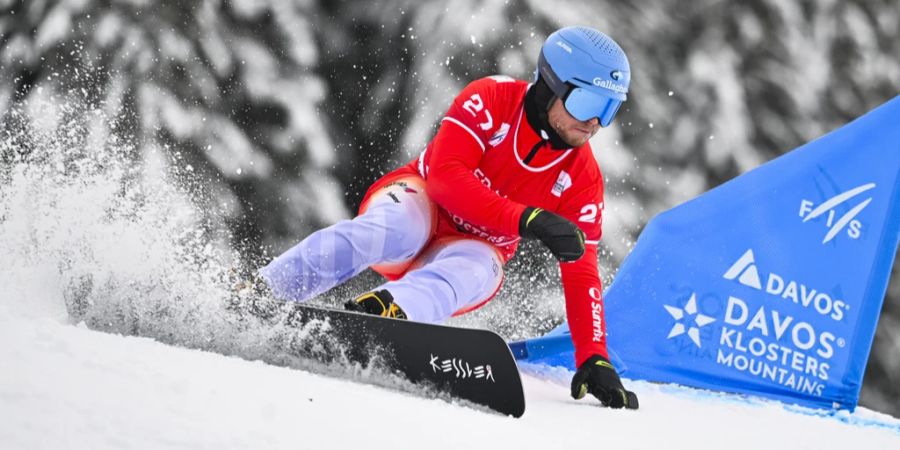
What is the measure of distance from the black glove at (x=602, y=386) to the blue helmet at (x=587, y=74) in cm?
68

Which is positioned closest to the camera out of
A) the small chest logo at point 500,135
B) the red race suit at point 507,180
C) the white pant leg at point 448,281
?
the white pant leg at point 448,281

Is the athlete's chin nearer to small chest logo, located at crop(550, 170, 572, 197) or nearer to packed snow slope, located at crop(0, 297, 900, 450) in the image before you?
small chest logo, located at crop(550, 170, 572, 197)

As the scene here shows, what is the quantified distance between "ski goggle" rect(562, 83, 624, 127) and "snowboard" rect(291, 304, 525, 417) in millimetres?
872

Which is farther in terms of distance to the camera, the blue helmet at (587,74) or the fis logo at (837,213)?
the fis logo at (837,213)

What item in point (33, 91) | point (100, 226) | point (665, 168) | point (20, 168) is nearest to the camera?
point (100, 226)

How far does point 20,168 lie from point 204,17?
3.51 metres

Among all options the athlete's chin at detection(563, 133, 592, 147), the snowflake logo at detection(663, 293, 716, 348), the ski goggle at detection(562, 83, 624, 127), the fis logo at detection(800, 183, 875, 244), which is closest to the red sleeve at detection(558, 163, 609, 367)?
the athlete's chin at detection(563, 133, 592, 147)

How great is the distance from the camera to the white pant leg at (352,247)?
2465mm

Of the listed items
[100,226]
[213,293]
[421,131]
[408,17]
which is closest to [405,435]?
[213,293]

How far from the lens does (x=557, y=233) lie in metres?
2.37

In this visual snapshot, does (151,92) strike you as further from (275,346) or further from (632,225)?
(275,346)

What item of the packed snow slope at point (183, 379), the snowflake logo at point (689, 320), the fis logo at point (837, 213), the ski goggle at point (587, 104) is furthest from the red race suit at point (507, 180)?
the fis logo at point (837, 213)

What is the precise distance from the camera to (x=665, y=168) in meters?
6.10

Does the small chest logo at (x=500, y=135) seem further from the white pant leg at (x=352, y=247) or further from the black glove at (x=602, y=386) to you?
the black glove at (x=602, y=386)
